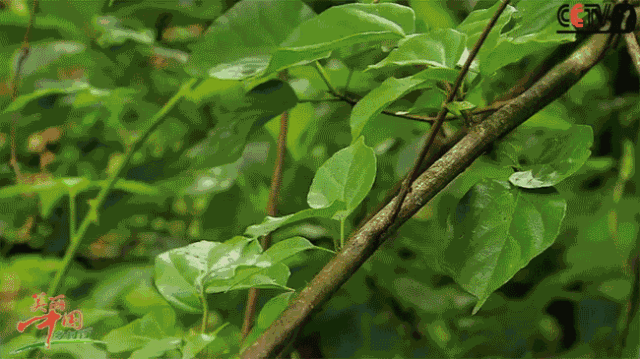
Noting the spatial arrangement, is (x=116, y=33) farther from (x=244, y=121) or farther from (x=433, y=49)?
(x=433, y=49)

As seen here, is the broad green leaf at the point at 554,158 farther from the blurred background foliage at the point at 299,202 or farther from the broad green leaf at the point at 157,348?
the broad green leaf at the point at 157,348

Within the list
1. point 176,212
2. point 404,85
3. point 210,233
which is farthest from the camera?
point 176,212

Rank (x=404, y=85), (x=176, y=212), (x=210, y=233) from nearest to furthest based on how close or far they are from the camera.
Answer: (x=404, y=85), (x=210, y=233), (x=176, y=212)

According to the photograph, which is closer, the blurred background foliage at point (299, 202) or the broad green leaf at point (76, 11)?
the blurred background foliage at point (299, 202)

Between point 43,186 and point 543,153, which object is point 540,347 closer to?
point 543,153

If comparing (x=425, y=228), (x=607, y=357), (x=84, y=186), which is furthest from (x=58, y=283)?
(x=607, y=357)

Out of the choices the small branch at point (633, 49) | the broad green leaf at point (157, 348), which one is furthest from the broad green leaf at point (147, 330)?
the small branch at point (633, 49)

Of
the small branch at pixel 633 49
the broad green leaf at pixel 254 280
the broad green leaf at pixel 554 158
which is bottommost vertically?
the broad green leaf at pixel 254 280
